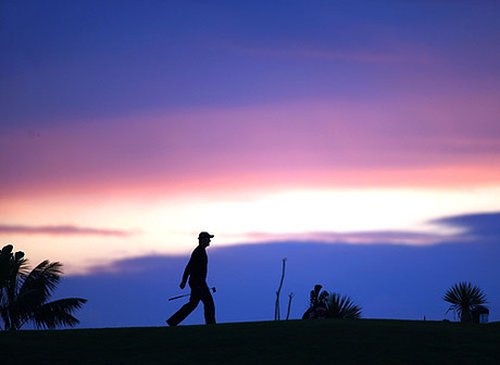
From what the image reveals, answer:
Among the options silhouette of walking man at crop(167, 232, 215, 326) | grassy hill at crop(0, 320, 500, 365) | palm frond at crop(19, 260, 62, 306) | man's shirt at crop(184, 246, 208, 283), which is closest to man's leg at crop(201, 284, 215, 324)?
silhouette of walking man at crop(167, 232, 215, 326)

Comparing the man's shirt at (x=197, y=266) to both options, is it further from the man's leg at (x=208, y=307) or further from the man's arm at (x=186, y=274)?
the man's leg at (x=208, y=307)

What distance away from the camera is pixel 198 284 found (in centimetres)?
2284

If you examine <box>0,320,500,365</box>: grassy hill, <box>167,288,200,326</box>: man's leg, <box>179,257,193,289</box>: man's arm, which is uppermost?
<box>179,257,193,289</box>: man's arm

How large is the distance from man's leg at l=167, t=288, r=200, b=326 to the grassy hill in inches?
77.6

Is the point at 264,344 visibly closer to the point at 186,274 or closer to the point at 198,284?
the point at 198,284

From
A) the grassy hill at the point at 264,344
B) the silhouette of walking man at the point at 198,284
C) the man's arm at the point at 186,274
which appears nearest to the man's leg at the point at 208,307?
the silhouette of walking man at the point at 198,284

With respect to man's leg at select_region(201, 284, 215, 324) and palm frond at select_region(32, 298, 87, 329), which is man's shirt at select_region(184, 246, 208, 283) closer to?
man's leg at select_region(201, 284, 215, 324)

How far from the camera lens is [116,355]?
17141 millimetres

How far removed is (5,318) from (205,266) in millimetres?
17365

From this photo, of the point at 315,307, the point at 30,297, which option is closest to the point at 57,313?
the point at 30,297

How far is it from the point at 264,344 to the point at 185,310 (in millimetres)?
5261

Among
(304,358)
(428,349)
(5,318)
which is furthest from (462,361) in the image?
(5,318)

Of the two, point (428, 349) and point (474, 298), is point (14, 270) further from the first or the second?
point (428, 349)

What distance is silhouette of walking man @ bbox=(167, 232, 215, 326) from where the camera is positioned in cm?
2280
